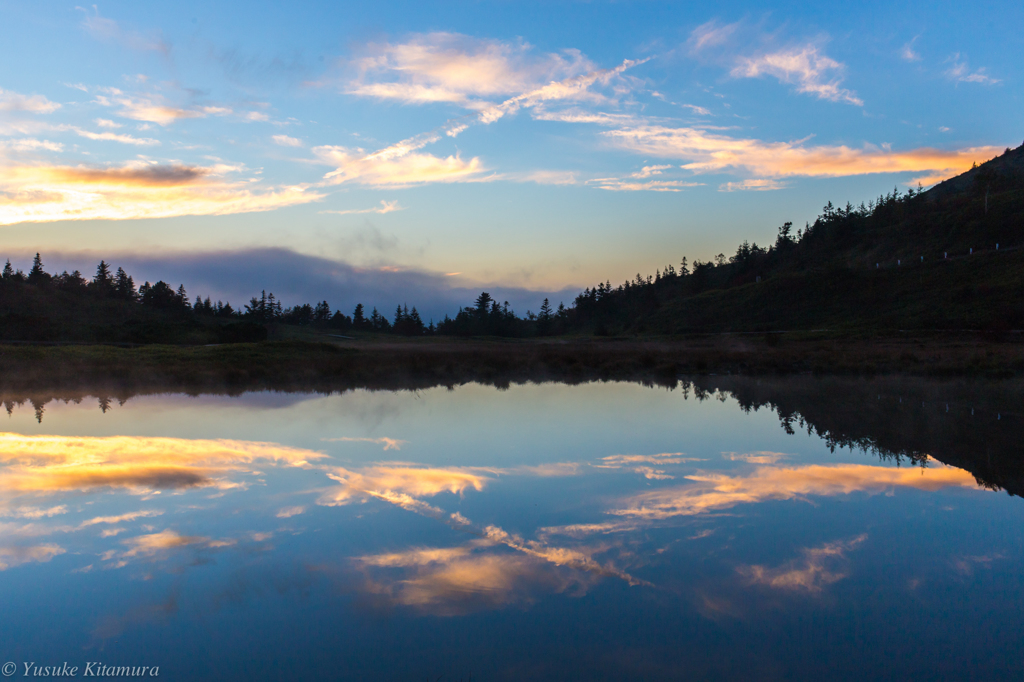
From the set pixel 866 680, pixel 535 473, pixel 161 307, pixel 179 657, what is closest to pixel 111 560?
pixel 179 657

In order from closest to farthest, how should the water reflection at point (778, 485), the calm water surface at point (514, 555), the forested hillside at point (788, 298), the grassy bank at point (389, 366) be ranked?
the calm water surface at point (514, 555) < the water reflection at point (778, 485) < the grassy bank at point (389, 366) < the forested hillside at point (788, 298)

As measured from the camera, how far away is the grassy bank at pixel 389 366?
935 inches

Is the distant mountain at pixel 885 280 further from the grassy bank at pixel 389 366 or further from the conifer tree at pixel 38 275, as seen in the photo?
the conifer tree at pixel 38 275

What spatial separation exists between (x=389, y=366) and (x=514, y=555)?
78.0ft

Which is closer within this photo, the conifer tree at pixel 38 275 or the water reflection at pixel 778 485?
the water reflection at pixel 778 485

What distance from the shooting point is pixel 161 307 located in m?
79.2

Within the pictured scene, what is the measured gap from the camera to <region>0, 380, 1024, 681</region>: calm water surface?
433cm

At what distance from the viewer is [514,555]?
19.9ft

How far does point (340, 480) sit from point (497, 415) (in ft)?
22.5

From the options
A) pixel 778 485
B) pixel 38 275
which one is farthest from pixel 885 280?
pixel 38 275

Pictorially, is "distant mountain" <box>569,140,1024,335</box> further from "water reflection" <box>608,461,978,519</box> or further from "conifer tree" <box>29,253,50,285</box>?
"conifer tree" <box>29,253,50,285</box>

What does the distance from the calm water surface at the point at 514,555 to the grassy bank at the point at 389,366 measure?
1183 cm


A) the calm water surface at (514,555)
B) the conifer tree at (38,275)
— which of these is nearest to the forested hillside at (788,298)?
the conifer tree at (38,275)

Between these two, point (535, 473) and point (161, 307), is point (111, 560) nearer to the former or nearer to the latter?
point (535, 473)
